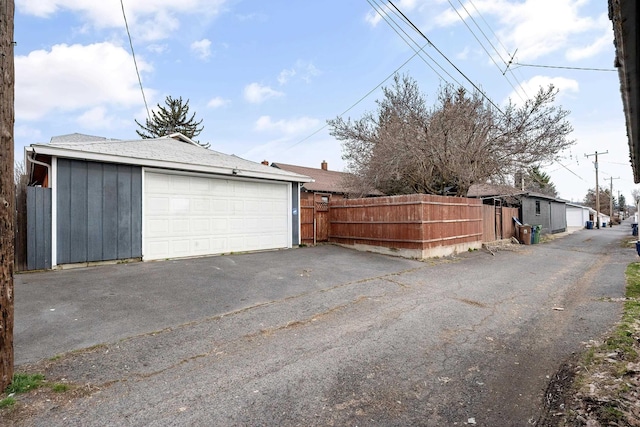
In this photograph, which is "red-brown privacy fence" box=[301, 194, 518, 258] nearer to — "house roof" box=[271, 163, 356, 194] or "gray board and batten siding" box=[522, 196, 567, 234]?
"house roof" box=[271, 163, 356, 194]

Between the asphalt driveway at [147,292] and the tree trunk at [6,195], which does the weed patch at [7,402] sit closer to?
the tree trunk at [6,195]

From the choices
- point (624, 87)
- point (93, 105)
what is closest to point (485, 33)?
point (624, 87)

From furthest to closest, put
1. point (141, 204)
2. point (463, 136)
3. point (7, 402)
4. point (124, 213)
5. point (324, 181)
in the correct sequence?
point (324, 181)
point (463, 136)
point (141, 204)
point (124, 213)
point (7, 402)

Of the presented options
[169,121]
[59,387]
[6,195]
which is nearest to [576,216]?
[169,121]

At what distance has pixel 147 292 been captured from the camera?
5734 millimetres

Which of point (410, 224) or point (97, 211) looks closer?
point (97, 211)

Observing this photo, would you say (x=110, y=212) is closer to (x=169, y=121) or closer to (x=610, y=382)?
(x=610, y=382)

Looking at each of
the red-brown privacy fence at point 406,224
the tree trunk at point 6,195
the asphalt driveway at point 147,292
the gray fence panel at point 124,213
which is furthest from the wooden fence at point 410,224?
the tree trunk at point 6,195

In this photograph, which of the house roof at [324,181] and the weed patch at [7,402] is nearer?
the weed patch at [7,402]

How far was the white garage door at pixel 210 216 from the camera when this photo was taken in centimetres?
856

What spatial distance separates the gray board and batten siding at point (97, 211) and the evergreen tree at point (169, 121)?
28621 mm

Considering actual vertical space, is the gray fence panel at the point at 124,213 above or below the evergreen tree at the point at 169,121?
below

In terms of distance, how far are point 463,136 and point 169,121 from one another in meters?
31.0

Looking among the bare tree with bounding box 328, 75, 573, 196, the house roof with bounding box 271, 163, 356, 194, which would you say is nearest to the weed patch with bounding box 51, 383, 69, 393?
the bare tree with bounding box 328, 75, 573, 196
